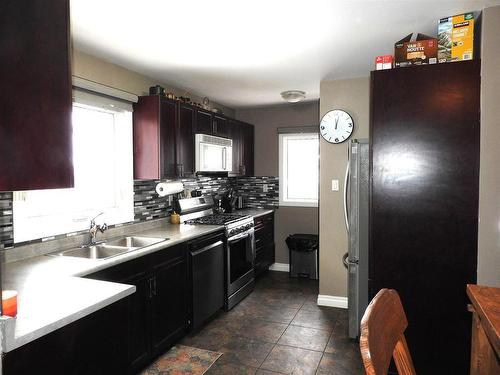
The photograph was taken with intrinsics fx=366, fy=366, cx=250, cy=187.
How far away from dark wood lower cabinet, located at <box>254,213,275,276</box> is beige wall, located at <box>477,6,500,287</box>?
269cm

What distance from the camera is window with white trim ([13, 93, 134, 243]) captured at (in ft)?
8.10

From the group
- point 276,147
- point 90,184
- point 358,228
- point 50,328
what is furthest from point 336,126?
point 50,328

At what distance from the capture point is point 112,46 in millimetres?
2709

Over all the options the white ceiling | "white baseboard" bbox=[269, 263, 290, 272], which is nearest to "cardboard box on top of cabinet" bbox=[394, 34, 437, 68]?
the white ceiling

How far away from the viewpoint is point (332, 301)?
3.82 meters

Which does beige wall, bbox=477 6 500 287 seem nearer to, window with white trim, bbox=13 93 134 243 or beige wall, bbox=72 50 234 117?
window with white trim, bbox=13 93 134 243

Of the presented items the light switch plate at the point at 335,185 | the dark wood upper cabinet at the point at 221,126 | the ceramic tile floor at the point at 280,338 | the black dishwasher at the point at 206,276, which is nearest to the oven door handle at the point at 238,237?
the black dishwasher at the point at 206,276

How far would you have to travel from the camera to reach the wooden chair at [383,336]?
84cm

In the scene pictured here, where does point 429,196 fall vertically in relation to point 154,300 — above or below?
above

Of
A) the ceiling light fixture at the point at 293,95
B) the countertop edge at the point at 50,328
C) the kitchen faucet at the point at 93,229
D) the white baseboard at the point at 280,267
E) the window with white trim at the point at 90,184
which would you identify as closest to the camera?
the countertop edge at the point at 50,328

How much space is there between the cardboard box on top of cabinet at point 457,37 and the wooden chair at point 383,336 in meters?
1.74

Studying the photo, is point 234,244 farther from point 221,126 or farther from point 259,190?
point 259,190

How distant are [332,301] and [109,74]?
10.0 feet

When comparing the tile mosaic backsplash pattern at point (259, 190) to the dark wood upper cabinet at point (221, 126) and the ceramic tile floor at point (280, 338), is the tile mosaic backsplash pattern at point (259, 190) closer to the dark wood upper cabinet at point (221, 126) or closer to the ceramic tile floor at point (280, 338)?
the dark wood upper cabinet at point (221, 126)
